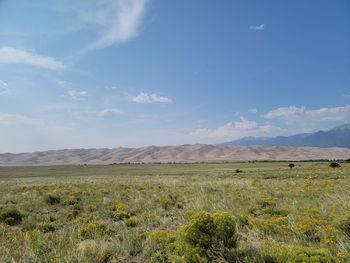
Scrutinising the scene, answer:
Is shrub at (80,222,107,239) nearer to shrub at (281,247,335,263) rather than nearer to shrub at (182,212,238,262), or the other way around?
shrub at (182,212,238,262)

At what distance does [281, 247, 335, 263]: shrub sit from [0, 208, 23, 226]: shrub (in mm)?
10479

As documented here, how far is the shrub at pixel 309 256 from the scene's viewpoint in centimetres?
466

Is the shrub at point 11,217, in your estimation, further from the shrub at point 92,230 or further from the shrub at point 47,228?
the shrub at point 92,230

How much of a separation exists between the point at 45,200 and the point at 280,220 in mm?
12707

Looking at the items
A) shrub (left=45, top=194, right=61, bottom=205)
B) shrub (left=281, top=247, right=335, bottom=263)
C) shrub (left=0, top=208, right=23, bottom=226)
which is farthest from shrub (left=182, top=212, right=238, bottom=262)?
shrub (left=45, top=194, right=61, bottom=205)

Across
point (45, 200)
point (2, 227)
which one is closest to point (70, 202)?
point (45, 200)

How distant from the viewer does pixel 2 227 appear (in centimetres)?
977

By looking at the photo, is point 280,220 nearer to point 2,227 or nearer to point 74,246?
point 74,246

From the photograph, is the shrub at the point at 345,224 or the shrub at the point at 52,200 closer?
the shrub at the point at 345,224

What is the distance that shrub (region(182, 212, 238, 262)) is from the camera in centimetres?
598

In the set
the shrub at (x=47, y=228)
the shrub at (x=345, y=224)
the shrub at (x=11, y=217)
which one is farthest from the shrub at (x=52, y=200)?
the shrub at (x=345, y=224)

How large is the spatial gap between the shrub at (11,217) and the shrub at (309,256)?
34.4ft

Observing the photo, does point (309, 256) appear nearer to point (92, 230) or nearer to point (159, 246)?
point (159, 246)

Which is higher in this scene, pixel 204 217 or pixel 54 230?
pixel 204 217
